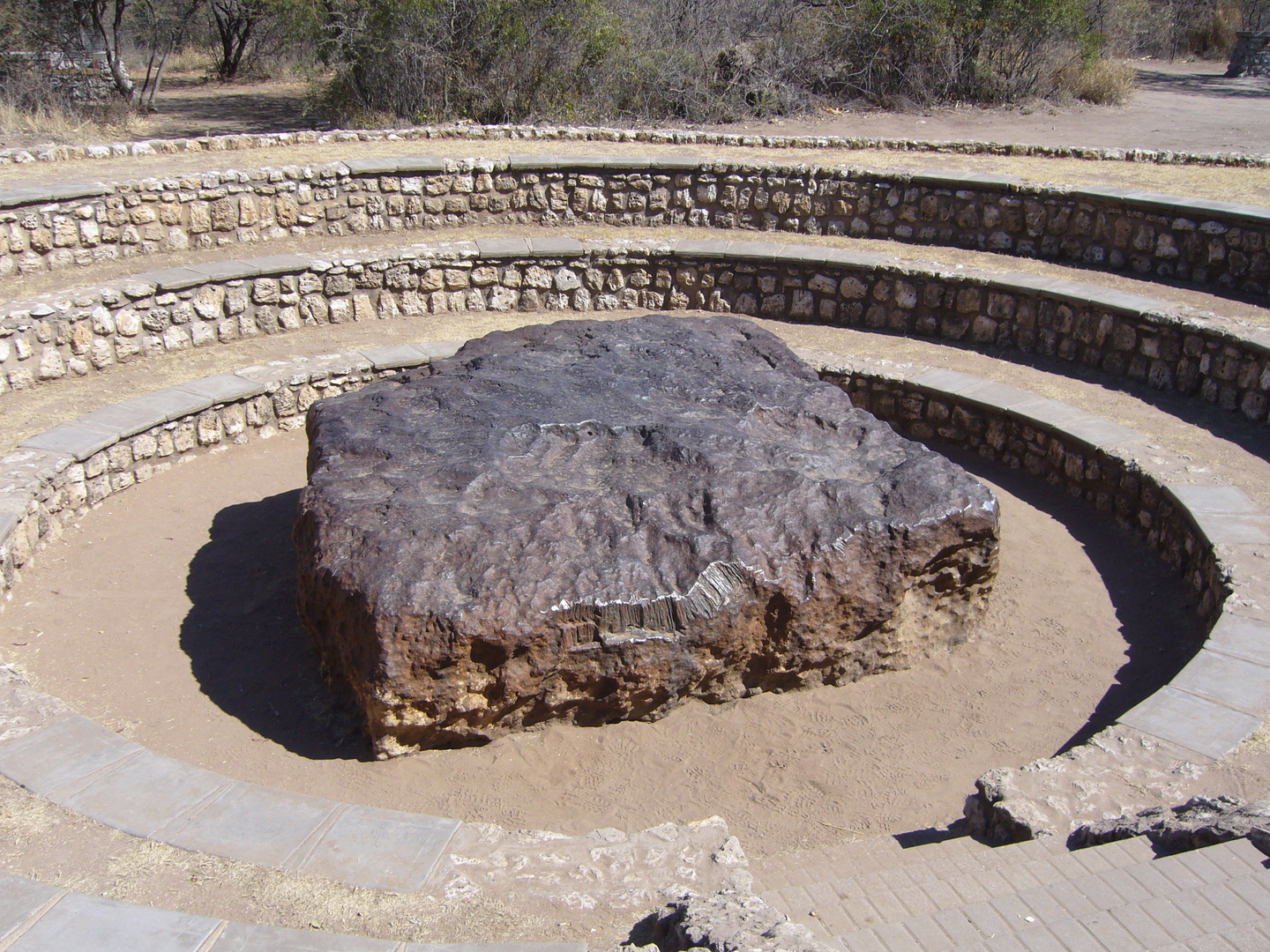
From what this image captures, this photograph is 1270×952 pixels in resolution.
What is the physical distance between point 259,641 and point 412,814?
1.65 meters

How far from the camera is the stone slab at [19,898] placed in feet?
7.61

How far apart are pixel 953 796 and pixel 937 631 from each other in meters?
0.90

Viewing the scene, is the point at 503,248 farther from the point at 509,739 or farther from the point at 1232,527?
the point at 1232,527

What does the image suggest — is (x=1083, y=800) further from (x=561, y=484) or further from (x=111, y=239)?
(x=111, y=239)

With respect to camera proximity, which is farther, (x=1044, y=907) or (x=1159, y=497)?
(x=1159, y=497)

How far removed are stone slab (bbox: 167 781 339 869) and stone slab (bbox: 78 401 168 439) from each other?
3019 mm

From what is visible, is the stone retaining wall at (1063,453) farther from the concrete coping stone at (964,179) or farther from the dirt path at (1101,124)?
the dirt path at (1101,124)

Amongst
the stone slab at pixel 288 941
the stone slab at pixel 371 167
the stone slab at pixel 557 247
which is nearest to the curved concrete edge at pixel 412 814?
the stone slab at pixel 288 941

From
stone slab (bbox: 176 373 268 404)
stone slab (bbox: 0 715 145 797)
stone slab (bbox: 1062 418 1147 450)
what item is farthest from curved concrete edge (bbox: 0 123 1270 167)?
stone slab (bbox: 0 715 145 797)

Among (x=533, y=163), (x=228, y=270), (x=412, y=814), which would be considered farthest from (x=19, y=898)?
(x=533, y=163)

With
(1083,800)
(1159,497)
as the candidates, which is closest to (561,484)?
(1083,800)

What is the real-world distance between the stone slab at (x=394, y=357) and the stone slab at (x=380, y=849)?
3.93 metres

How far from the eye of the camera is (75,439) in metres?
5.11

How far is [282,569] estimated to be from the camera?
187 inches
